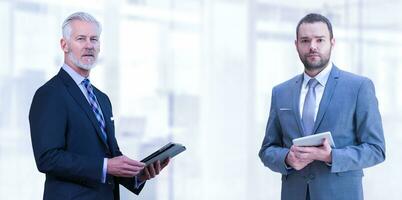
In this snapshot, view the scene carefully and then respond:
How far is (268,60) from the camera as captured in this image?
436cm

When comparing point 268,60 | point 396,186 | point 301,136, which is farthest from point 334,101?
point 396,186

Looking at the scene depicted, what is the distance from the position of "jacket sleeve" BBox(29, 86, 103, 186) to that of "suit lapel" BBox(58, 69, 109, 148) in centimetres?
6

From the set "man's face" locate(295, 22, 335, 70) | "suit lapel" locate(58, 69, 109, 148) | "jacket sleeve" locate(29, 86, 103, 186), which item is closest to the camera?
"jacket sleeve" locate(29, 86, 103, 186)

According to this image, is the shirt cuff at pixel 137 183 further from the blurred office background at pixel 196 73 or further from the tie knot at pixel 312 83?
the blurred office background at pixel 196 73

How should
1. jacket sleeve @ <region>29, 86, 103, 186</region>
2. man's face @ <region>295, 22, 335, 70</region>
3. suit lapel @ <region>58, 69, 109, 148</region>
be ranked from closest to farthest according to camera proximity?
jacket sleeve @ <region>29, 86, 103, 186</region>, suit lapel @ <region>58, 69, 109, 148</region>, man's face @ <region>295, 22, 335, 70</region>

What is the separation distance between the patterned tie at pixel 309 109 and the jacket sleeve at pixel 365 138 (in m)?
0.17

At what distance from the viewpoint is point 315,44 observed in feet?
7.32

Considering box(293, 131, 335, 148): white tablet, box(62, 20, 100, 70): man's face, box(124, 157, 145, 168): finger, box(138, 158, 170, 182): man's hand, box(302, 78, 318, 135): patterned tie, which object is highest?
box(62, 20, 100, 70): man's face

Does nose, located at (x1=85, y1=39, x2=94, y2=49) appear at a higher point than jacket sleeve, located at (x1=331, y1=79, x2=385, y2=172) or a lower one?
higher

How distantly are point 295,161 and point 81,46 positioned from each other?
0.91 m

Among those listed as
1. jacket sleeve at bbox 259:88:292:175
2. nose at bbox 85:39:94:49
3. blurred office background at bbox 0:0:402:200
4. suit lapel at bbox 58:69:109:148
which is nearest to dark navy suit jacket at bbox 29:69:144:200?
suit lapel at bbox 58:69:109:148

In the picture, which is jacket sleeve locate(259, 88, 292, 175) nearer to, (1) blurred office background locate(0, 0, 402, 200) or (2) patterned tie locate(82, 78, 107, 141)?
(2) patterned tie locate(82, 78, 107, 141)

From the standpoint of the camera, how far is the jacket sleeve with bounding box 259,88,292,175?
2.27 metres

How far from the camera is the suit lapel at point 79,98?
1992 millimetres
